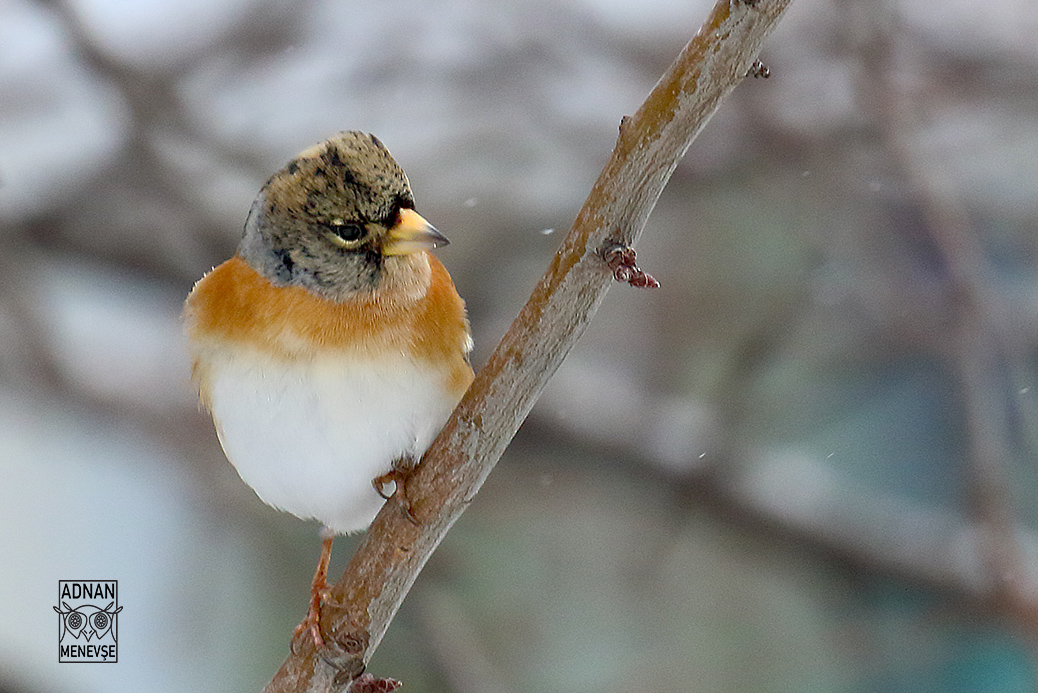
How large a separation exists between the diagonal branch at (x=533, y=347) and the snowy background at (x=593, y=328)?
3.02ft

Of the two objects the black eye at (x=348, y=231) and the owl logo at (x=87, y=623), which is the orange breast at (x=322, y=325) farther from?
the owl logo at (x=87, y=623)

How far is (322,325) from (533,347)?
8.8 inches

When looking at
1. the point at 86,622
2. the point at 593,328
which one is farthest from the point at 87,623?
the point at 593,328

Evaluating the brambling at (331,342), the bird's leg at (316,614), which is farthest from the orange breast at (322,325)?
the bird's leg at (316,614)

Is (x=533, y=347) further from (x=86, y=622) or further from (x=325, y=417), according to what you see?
(x=86, y=622)

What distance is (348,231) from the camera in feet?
2.96

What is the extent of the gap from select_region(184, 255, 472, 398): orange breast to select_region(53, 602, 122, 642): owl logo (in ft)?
2.62

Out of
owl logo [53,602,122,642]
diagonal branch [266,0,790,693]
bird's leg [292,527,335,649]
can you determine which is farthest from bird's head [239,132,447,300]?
owl logo [53,602,122,642]

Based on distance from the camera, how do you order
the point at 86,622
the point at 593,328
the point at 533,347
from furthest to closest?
1. the point at 593,328
2. the point at 86,622
3. the point at 533,347

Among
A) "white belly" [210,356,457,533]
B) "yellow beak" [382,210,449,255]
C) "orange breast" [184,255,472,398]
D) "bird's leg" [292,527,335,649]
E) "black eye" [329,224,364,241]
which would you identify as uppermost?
"black eye" [329,224,364,241]

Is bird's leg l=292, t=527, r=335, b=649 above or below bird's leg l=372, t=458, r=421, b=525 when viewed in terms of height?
below

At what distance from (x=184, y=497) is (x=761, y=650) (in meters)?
1.18

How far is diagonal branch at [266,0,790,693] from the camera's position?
2.35 feet

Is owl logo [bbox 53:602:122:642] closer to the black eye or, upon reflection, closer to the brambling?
the brambling
